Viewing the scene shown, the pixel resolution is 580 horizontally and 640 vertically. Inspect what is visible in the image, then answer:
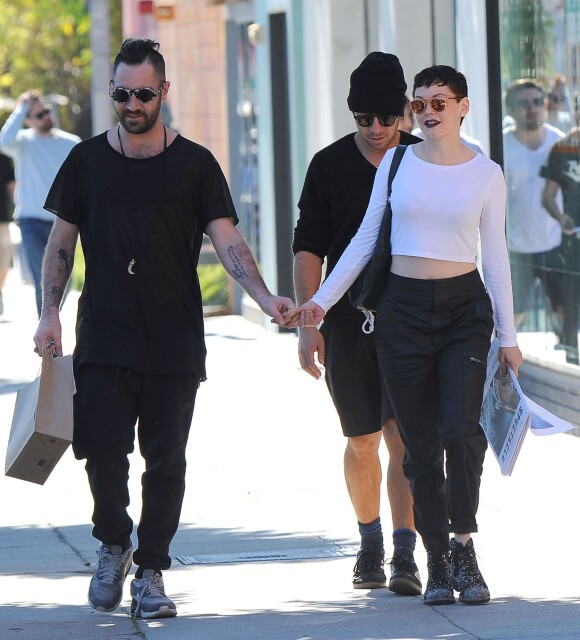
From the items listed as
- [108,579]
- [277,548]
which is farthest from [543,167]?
[108,579]

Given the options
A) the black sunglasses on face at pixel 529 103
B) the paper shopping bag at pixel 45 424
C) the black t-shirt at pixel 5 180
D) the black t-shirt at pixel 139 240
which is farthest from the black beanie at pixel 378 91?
the black t-shirt at pixel 5 180

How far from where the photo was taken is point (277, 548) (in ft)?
22.9

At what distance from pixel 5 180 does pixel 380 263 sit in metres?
11.0

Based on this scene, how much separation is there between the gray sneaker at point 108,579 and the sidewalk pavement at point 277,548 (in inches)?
2.0

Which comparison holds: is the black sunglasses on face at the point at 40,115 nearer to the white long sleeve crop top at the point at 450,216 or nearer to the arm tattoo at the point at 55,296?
the arm tattoo at the point at 55,296

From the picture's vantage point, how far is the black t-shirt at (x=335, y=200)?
6066 mm

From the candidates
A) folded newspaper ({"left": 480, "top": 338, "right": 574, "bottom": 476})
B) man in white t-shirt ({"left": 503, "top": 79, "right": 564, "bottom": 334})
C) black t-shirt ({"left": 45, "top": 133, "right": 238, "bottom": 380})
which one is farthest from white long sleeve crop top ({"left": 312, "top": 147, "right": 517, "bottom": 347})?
man in white t-shirt ({"left": 503, "top": 79, "right": 564, "bottom": 334})

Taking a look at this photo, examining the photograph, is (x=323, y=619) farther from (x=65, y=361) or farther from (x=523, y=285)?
(x=523, y=285)

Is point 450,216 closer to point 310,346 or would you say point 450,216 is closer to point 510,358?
point 510,358

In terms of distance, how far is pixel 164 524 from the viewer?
577 centimetres

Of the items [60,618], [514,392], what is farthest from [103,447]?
[514,392]

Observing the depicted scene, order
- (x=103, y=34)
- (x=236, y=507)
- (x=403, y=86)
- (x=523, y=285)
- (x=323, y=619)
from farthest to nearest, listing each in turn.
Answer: (x=103, y=34)
(x=523, y=285)
(x=236, y=507)
(x=403, y=86)
(x=323, y=619)

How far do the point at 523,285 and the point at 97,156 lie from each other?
17.7 feet

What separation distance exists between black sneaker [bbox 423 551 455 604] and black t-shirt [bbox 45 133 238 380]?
42.3 inches
